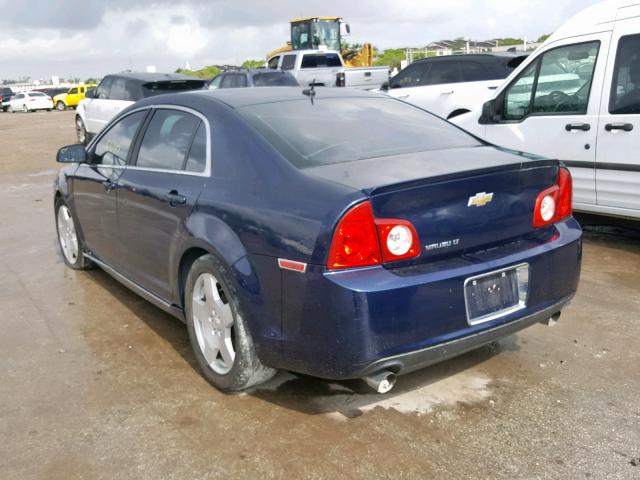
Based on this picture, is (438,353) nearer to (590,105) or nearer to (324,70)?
(590,105)

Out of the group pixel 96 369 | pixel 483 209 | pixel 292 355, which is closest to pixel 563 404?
pixel 483 209

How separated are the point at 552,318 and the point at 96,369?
2567 millimetres

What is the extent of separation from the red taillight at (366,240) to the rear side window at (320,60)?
1875cm

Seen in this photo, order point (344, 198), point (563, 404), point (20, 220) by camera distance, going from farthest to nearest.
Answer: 1. point (20, 220)
2. point (563, 404)
3. point (344, 198)

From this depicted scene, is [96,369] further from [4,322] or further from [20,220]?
[20,220]

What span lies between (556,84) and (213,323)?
4186 millimetres

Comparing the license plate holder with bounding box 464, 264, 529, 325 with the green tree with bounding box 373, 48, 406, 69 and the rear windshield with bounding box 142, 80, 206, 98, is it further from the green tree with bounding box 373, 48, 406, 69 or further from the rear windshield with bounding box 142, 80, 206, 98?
the green tree with bounding box 373, 48, 406, 69

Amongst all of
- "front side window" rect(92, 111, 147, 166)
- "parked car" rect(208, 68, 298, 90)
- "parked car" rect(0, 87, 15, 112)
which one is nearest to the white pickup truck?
"parked car" rect(208, 68, 298, 90)

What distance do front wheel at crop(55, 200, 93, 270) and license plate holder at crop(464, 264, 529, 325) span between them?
12.0ft

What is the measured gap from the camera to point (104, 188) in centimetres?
469

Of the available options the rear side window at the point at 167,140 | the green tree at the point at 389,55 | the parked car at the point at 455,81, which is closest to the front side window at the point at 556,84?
the rear side window at the point at 167,140

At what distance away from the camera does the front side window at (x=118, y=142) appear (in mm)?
4547

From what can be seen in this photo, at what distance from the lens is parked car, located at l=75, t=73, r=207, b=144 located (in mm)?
12914

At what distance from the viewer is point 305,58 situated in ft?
68.5
